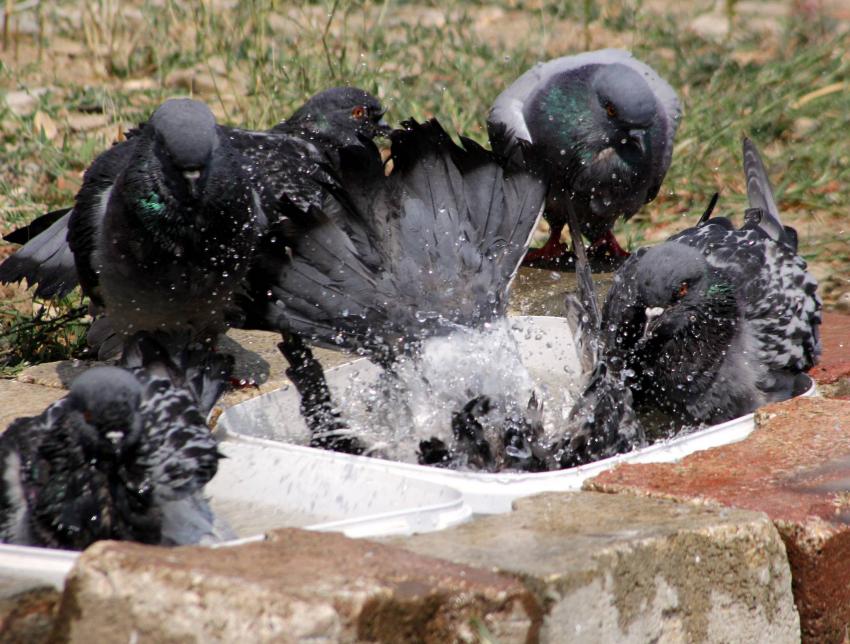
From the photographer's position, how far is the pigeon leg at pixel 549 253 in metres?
5.66

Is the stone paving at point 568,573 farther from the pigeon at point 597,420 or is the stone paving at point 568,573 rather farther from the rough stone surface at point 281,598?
the pigeon at point 597,420

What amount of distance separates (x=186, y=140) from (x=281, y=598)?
2.19 meters

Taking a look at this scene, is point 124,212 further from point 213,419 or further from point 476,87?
point 476,87

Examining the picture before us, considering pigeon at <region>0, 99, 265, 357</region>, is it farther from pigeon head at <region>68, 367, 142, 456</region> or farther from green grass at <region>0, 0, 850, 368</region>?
green grass at <region>0, 0, 850, 368</region>

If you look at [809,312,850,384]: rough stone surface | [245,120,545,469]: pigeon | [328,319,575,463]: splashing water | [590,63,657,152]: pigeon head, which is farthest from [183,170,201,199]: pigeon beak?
[590,63,657,152]: pigeon head

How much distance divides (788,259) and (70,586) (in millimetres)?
2858

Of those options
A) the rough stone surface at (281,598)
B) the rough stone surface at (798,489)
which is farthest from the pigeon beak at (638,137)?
the rough stone surface at (281,598)

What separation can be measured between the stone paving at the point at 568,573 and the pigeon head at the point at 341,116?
2261mm

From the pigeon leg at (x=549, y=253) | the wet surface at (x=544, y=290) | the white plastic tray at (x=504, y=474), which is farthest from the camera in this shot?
the pigeon leg at (x=549, y=253)

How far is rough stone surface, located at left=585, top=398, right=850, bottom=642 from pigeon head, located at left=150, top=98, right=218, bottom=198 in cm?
168

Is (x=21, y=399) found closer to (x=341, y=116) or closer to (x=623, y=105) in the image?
(x=341, y=116)

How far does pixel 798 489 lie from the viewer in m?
2.84

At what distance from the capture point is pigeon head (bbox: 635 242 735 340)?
378 cm

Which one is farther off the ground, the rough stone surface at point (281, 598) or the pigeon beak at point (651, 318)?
the rough stone surface at point (281, 598)
